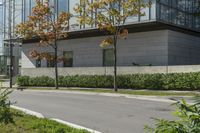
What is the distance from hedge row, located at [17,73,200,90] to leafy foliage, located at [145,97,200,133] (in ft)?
72.0

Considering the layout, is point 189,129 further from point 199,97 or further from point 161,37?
point 161,37

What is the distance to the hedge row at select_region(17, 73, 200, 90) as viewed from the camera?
25391 mm

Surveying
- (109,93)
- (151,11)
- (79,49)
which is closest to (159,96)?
(109,93)

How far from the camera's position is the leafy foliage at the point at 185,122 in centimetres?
305

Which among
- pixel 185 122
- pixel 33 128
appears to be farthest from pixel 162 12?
pixel 185 122

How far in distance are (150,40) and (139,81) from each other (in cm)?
653

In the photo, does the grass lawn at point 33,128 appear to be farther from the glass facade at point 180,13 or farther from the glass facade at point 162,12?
the glass facade at point 180,13

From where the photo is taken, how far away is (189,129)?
121 inches

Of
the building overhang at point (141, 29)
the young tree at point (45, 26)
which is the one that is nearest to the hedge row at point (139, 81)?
the young tree at point (45, 26)

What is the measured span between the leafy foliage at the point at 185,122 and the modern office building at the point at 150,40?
2851 centimetres

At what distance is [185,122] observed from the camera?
10.5 ft

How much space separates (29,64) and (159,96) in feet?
86.8

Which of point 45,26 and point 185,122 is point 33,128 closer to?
point 185,122

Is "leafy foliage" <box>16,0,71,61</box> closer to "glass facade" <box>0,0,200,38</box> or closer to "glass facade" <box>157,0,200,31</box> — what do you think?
"glass facade" <box>0,0,200,38</box>
